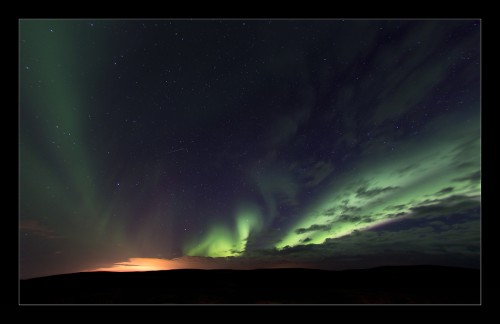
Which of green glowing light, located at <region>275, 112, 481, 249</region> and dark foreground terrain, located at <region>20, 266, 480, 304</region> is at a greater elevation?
green glowing light, located at <region>275, 112, 481, 249</region>

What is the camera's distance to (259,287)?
368 cm

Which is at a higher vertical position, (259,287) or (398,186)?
(398,186)

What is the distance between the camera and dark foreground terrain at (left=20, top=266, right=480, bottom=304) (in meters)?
3.49

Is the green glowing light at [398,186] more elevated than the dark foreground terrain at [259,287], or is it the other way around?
the green glowing light at [398,186]

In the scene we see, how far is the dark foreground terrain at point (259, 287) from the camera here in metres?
3.49
